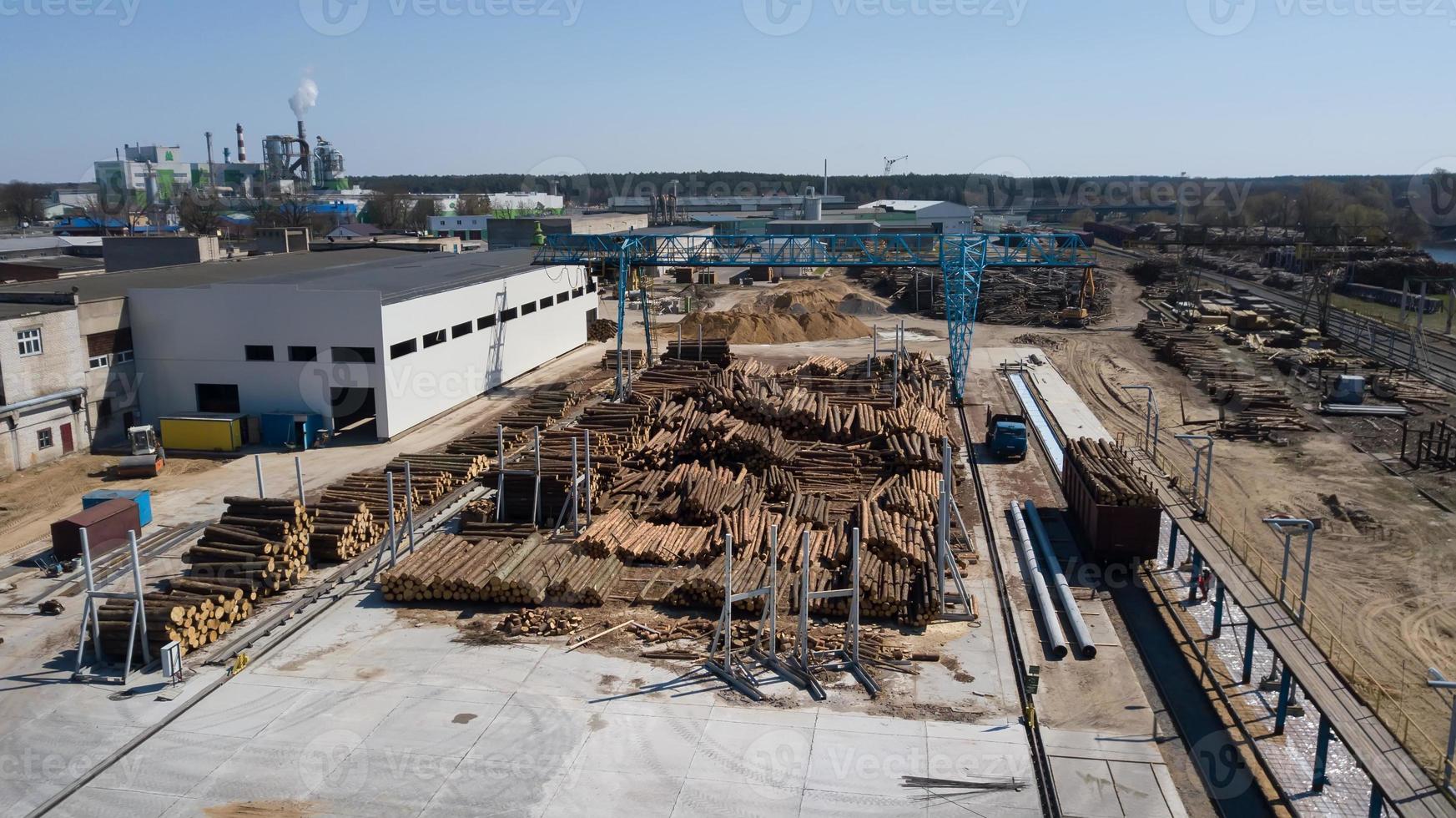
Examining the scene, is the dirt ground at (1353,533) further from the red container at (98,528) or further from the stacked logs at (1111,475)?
the red container at (98,528)

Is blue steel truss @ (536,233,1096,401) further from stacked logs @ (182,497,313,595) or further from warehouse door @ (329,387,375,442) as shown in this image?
stacked logs @ (182,497,313,595)

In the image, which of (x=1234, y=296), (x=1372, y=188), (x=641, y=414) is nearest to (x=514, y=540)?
(x=641, y=414)

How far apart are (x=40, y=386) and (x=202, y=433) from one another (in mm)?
3481

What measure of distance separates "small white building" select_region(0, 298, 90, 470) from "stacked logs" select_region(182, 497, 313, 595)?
333 inches

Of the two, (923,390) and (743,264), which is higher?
(743,264)

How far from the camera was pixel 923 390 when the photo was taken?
1164 inches

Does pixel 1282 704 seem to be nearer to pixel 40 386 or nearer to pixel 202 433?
pixel 202 433

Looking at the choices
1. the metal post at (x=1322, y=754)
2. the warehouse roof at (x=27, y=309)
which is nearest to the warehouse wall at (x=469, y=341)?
the warehouse roof at (x=27, y=309)

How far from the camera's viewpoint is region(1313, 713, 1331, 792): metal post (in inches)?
417

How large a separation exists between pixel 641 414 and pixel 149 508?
10562mm

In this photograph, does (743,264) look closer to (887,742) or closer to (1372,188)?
(887,742)

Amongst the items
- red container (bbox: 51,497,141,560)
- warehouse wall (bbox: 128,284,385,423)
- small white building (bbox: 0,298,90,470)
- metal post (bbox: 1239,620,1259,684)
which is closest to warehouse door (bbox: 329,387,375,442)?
warehouse wall (bbox: 128,284,385,423)

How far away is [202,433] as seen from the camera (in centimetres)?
2494

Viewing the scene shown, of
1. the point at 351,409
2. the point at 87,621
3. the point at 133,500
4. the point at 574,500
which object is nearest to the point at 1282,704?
the point at 574,500
